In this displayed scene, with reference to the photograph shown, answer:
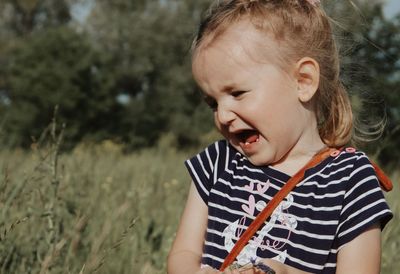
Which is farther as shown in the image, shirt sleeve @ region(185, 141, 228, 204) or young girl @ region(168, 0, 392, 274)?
shirt sleeve @ region(185, 141, 228, 204)

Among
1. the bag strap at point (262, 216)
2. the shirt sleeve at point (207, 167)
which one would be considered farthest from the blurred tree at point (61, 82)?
the bag strap at point (262, 216)

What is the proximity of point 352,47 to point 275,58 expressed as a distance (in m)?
0.39

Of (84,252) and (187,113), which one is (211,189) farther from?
(187,113)

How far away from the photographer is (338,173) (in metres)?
1.71

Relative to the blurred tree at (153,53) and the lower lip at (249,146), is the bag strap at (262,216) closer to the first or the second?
the lower lip at (249,146)

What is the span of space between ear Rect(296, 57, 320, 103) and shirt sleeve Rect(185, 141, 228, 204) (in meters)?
0.27

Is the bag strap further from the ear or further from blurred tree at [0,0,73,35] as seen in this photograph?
blurred tree at [0,0,73,35]

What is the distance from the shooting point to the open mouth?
1.75m

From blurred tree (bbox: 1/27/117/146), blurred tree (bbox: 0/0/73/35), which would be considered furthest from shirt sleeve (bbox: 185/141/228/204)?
blurred tree (bbox: 0/0/73/35)

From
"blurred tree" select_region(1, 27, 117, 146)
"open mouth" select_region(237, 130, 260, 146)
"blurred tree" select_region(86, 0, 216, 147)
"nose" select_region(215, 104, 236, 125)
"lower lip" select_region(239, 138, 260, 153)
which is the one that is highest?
"blurred tree" select_region(86, 0, 216, 147)

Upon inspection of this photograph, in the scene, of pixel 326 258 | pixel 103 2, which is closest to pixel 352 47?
pixel 326 258

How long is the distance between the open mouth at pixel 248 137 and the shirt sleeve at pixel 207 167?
130mm

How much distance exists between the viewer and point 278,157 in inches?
69.7

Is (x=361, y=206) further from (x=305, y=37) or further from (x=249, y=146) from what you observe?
(x=305, y=37)
